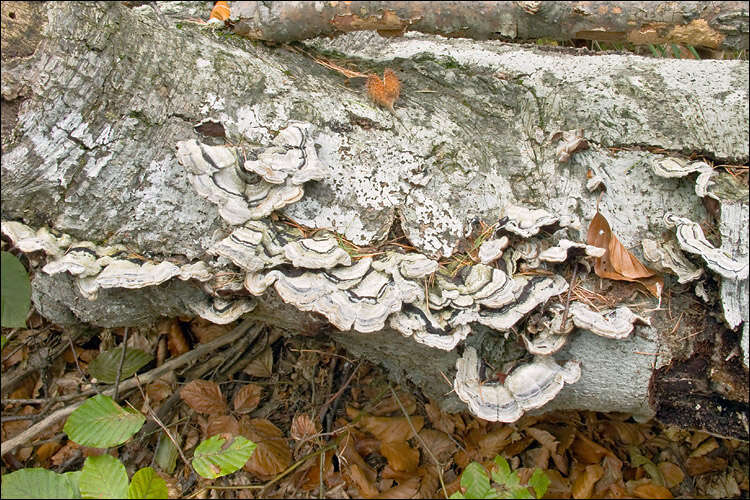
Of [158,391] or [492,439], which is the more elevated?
[492,439]

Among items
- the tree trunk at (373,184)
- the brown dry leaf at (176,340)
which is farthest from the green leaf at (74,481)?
the brown dry leaf at (176,340)

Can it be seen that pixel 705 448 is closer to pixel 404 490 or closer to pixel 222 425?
pixel 404 490

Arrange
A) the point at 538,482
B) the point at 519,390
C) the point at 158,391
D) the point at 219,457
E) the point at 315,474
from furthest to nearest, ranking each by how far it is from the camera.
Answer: the point at 158,391 → the point at 315,474 → the point at 538,482 → the point at 219,457 → the point at 519,390

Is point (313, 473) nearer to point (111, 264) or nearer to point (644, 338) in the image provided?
point (111, 264)

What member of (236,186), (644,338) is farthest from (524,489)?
(236,186)

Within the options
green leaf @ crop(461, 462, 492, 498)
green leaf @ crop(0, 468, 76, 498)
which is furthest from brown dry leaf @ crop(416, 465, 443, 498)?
green leaf @ crop(0, 468, 76, 498)

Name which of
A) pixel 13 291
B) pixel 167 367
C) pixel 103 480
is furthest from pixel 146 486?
pixel 167 367

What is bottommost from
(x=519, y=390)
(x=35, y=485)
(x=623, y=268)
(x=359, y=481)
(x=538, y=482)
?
(x=359, y=481)

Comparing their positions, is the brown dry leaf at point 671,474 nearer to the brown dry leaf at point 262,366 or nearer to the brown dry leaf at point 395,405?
the brown dry leaf at point 395,405
